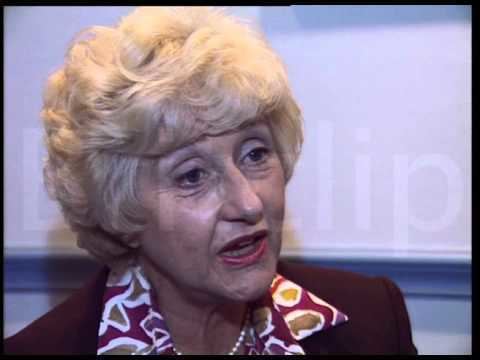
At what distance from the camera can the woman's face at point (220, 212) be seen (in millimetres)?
892

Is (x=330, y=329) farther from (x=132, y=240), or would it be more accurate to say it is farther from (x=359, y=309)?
(x=132, y=240)

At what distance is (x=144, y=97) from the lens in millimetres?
845

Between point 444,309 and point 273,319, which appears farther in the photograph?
point 444,309

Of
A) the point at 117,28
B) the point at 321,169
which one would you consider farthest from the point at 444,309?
the point at 117,28

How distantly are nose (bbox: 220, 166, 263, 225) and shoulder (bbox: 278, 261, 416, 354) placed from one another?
278 mm

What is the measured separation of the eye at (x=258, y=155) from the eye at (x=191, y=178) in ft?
0.26

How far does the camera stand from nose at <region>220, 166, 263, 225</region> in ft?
2.91

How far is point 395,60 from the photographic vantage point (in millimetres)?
1133

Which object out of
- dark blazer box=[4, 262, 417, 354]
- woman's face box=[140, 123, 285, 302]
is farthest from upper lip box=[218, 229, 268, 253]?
dark blazer box=[4, 262, 417, 354]

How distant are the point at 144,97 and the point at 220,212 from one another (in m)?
0.20

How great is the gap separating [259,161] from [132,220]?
0.72 feet

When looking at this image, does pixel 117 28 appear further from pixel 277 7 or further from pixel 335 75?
pixel 335 75
